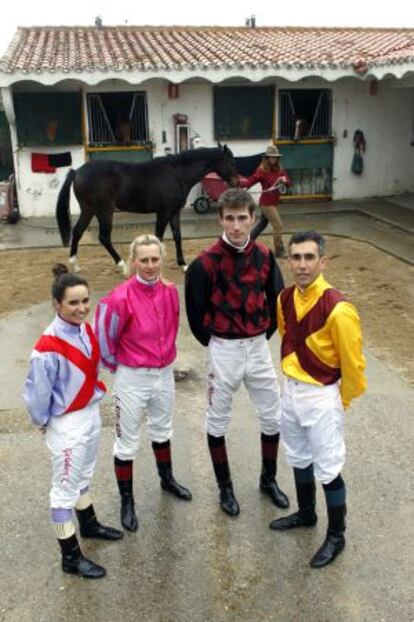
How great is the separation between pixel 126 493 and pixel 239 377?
33.9 inches

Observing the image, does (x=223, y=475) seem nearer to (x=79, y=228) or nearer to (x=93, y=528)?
(x=93, y=528)

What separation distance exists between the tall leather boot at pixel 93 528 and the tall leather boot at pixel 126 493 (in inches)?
3.2

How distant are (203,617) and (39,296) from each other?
17.6 feet

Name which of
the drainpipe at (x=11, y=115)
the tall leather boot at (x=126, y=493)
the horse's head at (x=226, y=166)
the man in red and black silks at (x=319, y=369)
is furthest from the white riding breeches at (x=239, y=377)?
the drainpipe at (x=11, y=115)

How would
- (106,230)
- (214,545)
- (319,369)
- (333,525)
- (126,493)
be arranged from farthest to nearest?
(106,230) → (126,493) → (214,545) → (333,525) → (319,369)

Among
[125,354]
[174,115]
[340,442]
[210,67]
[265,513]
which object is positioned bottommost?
[265,513]

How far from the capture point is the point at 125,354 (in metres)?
3.17

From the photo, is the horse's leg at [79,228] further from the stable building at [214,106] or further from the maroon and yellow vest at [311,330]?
the maroon and yellow vest at [311,330]

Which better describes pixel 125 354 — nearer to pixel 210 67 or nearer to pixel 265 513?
pixel 265 513

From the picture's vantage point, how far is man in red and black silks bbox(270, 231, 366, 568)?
2.82 meters

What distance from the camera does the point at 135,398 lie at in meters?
3.20

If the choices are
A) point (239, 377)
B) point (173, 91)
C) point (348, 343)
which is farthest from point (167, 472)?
point (173, 91)

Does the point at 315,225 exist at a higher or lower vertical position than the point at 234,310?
lower

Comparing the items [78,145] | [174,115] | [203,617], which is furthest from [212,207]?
[203,617]
